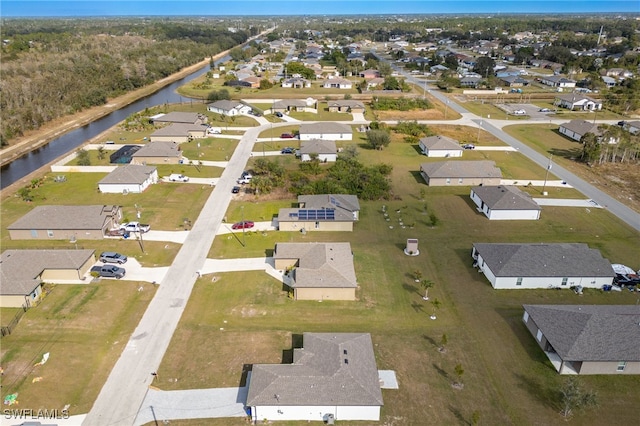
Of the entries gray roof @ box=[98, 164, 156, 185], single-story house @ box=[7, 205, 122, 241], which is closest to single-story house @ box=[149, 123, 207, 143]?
gray roof @ box=[98, 164, 156, 185]

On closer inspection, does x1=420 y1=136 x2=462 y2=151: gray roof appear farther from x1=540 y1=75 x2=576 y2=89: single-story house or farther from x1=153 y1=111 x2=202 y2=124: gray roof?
x1=540 y1=75 x2=576 y2=89: single-story house

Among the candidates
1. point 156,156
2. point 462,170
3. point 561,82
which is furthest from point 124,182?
point 561,82

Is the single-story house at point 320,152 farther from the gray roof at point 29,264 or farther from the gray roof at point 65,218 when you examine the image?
the gray roof at point 29,264

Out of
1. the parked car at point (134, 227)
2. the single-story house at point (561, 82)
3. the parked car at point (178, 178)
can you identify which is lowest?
the parked car at point (134, 227)

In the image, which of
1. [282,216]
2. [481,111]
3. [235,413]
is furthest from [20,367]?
[481,111]

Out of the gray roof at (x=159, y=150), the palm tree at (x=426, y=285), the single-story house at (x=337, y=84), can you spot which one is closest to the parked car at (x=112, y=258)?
the palm tree at (x=426, y=285)

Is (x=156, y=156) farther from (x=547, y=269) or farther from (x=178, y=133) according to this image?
(x=547, y=269)
